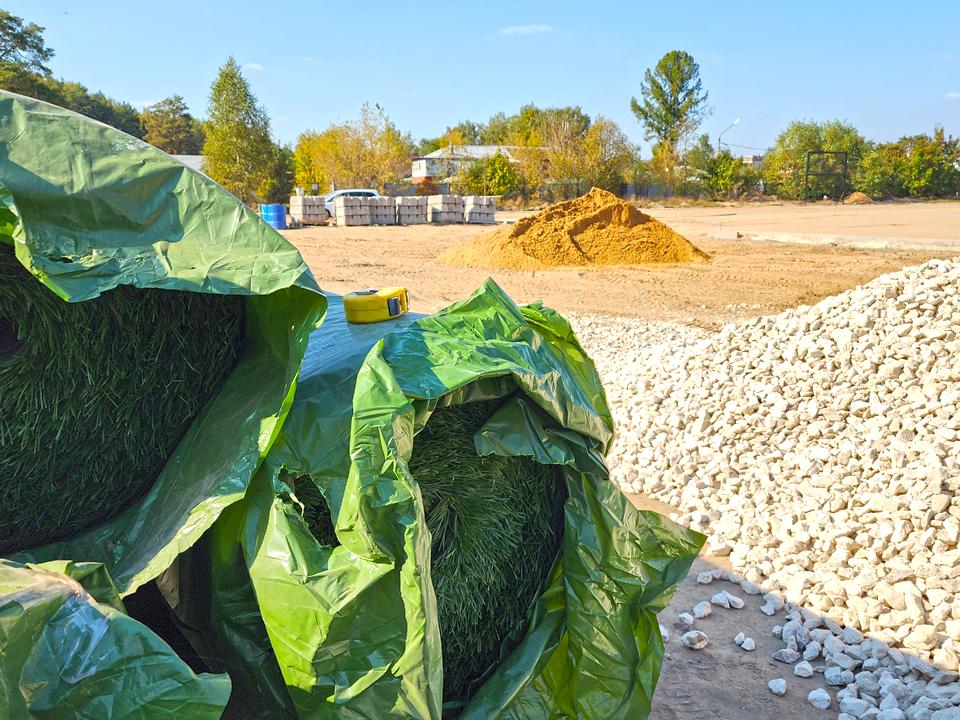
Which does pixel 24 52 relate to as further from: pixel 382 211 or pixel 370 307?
pixel 370 307

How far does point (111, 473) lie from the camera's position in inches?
74.6

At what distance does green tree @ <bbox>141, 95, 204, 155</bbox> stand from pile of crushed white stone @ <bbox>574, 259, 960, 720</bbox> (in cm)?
5935

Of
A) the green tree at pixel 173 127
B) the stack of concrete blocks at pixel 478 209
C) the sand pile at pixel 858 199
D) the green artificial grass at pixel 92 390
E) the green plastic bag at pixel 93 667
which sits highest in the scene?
the green tree at pixel 173 127

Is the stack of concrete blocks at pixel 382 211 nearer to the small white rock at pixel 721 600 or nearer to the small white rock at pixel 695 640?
the small white rock at pixel 721 600

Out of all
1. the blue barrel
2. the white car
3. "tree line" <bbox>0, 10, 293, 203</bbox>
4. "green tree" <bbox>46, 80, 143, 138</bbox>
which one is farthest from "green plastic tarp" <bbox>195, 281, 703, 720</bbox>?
"green tree" <bbox>46, 80, 143, 138</bbox>

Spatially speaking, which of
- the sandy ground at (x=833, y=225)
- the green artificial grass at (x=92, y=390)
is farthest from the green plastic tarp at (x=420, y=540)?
the sandy ground at (x=833, y=225)

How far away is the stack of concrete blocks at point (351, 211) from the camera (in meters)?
22.4

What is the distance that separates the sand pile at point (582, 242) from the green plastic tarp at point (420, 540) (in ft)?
37.7

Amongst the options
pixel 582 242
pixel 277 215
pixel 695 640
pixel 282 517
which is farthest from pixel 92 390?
pixel 277 215

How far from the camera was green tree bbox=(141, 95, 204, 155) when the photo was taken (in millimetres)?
57100

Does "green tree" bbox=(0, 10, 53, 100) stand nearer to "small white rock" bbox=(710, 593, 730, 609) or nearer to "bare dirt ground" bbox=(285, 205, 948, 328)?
"bare dirt ground" bbox=(285, 205, 948, 328)

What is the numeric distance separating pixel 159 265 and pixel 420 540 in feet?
A: 2.81

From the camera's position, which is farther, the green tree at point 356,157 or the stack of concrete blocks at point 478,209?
the green tree at point 356,157

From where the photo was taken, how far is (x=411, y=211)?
24.0 m
